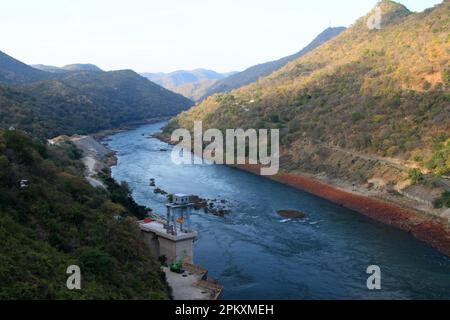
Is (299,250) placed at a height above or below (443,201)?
below

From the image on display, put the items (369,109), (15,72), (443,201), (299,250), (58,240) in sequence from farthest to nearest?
(15,72) → (369,109) → (443,201) → (299,250) → (58,240)

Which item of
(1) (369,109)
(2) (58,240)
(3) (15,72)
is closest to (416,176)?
(1) (369,109)

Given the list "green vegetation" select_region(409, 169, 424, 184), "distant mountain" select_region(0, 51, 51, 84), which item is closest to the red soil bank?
"green vegetation" select_region(409, 169, 424, 184)

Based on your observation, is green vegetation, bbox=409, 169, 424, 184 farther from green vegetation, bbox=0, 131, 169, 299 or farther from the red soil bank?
green vegetation, bbox=0, 131, 169, 299

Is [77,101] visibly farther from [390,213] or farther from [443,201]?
[443,201]

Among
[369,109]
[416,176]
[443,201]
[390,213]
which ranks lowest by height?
[390,213]
